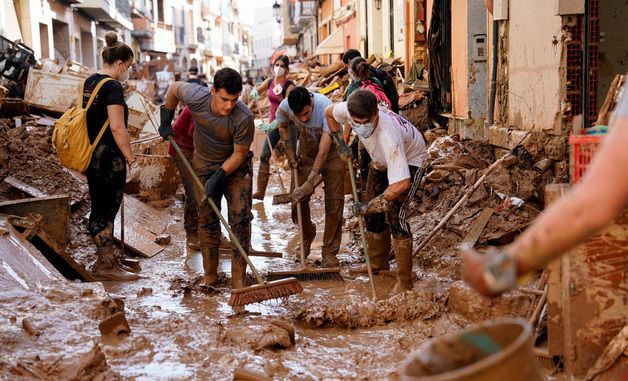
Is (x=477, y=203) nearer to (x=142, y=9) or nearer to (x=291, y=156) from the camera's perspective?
(x=291, y=156)

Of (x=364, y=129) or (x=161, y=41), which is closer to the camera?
(x=364, y=129)

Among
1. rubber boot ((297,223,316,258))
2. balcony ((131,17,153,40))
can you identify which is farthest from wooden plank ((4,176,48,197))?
balcony ((131,17,153,40))

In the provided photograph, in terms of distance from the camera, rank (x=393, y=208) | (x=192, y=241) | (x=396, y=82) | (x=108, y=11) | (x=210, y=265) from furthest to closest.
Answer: (x=108, y=11), (x=396, y=82), (x=192, y=241), (x=210, y=265), (x=393, y=208)

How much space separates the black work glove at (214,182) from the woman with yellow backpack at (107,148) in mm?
872

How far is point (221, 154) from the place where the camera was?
21.3ft

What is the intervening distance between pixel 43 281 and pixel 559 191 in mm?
3452

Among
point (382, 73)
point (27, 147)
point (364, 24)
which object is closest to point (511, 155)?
point (382, 73)

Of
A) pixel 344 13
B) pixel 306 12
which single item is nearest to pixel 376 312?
pixel 344 13

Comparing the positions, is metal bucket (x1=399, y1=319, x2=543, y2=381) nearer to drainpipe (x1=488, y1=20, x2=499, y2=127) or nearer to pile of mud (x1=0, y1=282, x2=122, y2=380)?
pile of mud (x1=0, y1=282, x2=122, y2=380)

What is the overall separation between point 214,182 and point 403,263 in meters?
1.57

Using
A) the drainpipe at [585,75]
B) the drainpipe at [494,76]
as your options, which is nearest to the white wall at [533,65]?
the drainpipe at [585,75]

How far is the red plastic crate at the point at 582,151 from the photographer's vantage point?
12.3ft

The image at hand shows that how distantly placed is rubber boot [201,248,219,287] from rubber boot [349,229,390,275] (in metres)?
1.24

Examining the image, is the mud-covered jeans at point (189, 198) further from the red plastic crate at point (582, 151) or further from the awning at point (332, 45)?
the awning at point (332, 45)
